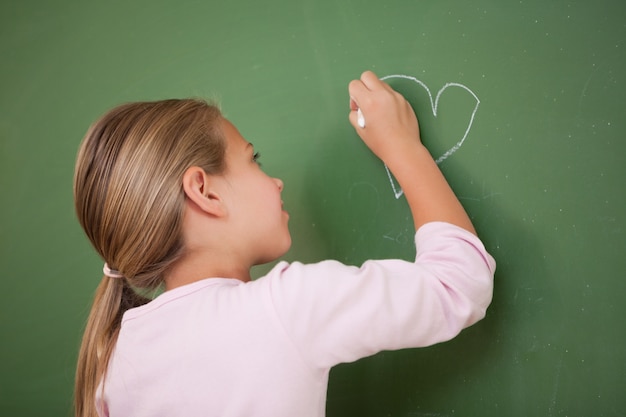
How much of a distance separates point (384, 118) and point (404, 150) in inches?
2.3

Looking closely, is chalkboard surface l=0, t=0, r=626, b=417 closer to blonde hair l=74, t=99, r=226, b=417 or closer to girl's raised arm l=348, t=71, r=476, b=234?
girl's raised arm l=348, t=71, r=476, b=234

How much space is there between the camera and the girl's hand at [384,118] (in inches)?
32.8

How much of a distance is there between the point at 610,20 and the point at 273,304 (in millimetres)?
538

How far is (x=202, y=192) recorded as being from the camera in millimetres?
787

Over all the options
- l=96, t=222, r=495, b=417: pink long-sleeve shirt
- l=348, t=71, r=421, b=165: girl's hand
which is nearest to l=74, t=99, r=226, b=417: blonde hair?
l=96, t=222, r=495, b=417: pink long-sleeve shirt

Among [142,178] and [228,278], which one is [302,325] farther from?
[142,178]

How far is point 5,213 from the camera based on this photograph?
4.66ft

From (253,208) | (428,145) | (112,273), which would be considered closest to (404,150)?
(428,145)

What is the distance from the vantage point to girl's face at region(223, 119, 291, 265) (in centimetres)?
81

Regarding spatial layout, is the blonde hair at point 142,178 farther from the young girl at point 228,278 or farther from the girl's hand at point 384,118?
the girl's hand at point 384,118

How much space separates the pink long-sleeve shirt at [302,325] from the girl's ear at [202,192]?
0.12m

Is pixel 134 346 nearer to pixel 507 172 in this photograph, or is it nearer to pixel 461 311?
pixel 461 311

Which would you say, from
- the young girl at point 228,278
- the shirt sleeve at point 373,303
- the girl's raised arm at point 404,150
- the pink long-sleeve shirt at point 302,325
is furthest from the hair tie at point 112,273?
the girl's raised arm at point 404,150

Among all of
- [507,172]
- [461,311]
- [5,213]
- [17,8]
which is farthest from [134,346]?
[17,8]
